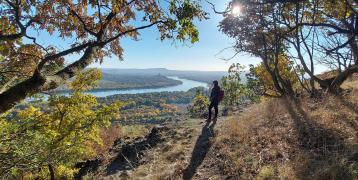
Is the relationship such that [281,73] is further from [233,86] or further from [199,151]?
[199,151]

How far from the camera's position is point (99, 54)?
990cm

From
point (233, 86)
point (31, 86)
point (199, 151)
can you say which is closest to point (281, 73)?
point (233, 86)

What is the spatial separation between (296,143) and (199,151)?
10.9 feet

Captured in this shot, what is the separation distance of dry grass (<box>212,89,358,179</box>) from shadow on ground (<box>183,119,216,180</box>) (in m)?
0.52

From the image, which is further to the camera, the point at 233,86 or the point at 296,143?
the point at 233,86

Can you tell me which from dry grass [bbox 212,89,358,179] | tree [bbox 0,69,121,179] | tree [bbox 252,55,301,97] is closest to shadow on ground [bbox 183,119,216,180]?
dry grass [bbox 212,89,358,179]

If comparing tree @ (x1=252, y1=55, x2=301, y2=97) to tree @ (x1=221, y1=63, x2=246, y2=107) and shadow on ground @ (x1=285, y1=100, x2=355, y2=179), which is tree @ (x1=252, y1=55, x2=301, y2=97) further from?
shadow on ground @ (x1=285, y1=100, x2=355, y2=179)

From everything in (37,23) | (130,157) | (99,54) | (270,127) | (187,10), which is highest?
(187,10)

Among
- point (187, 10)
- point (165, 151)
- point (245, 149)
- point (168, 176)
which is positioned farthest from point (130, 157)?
point (187, 10)

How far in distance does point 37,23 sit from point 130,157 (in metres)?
6.78

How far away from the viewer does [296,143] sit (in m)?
8.43

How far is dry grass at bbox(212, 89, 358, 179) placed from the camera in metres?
6.55

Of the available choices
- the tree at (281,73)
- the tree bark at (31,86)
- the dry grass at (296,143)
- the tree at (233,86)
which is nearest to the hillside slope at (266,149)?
the dry grass at (296,143)

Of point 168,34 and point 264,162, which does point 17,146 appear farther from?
point 264,162
